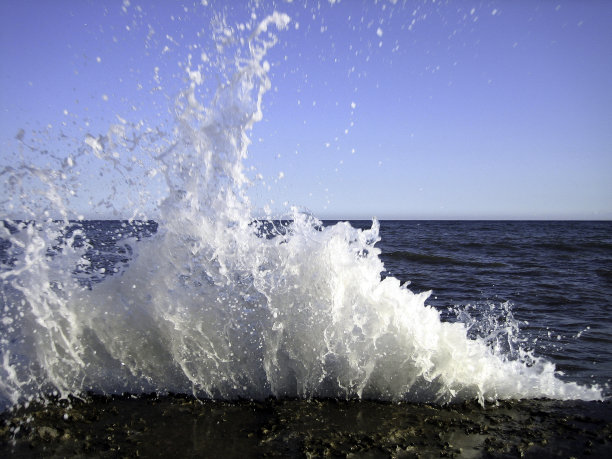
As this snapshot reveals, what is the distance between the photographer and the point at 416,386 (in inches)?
140

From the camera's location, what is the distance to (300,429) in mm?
2832

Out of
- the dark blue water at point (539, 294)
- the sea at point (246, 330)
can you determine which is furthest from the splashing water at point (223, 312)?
the dark blue water at point (539, 294)

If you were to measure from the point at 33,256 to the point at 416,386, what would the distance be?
11.6 feet

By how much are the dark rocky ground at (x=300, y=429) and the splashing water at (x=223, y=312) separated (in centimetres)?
25

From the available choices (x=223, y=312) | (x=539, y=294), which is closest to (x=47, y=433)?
(x=223, y=312)

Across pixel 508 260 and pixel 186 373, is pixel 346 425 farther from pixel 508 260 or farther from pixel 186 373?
pixel 508 260

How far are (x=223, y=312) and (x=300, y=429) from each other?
1.35 metres

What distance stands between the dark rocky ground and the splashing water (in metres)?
0.25

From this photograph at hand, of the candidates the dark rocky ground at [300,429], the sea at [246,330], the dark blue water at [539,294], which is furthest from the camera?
the dark blue water at [539,294]

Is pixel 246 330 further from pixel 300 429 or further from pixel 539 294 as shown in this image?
pixel 539 294

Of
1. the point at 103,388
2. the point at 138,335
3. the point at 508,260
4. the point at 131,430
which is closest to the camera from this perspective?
the point at 131,430

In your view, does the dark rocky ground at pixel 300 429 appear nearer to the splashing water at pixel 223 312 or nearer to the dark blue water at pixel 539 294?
the splashing water at pixel 223 312

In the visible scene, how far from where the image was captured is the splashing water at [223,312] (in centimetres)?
352

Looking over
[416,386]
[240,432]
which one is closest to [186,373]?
[240,432]
